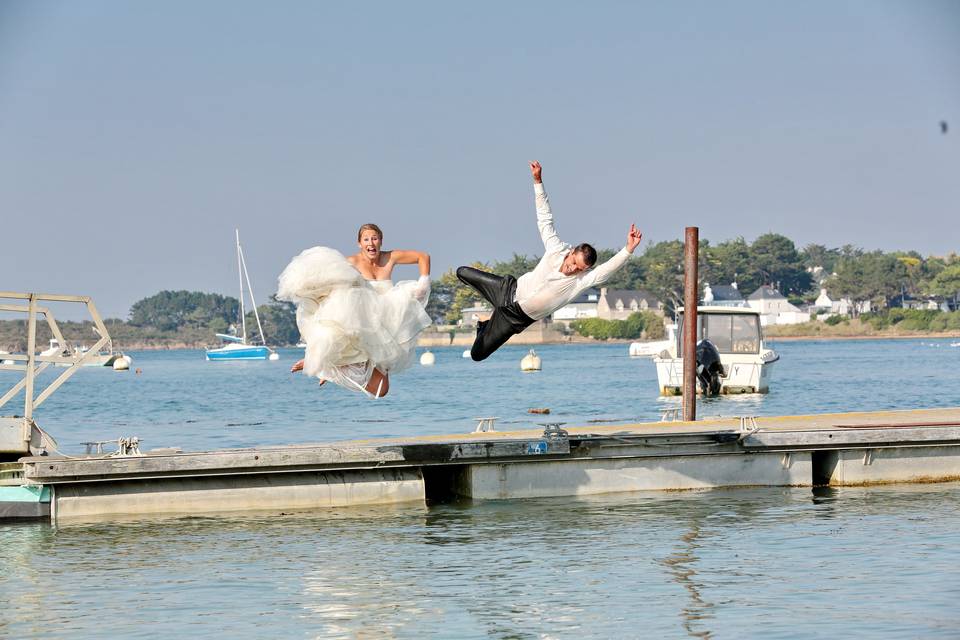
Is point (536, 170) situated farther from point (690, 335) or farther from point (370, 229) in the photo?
point (690, 335)

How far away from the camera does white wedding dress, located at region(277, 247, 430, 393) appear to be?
44.2 feet

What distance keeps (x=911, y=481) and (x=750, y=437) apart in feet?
9.25

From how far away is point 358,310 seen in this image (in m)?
13.5

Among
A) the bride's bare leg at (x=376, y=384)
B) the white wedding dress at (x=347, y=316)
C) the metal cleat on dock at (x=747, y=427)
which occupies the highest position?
the white wedding dress at (x=347, y=316)

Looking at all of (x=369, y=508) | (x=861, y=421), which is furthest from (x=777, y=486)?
(x=369, y=508)

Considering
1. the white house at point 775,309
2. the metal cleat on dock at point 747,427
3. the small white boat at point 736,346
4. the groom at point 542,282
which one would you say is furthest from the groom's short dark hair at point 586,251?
the white house at point 775,309

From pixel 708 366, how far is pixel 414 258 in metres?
31.8

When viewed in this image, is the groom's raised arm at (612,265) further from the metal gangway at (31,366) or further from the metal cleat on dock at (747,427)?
the metal gangway at (31,366)

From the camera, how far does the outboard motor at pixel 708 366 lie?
44219 millimetres

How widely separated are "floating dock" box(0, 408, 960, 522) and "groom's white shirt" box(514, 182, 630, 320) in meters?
3.98

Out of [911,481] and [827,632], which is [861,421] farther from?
[827,632]

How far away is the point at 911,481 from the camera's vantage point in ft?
62.7

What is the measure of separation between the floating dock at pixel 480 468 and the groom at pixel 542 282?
12.1ft

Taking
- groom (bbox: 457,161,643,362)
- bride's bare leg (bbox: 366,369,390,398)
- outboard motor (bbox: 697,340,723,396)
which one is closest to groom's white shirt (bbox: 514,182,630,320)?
groom (bbox: 457,161,643,362)
